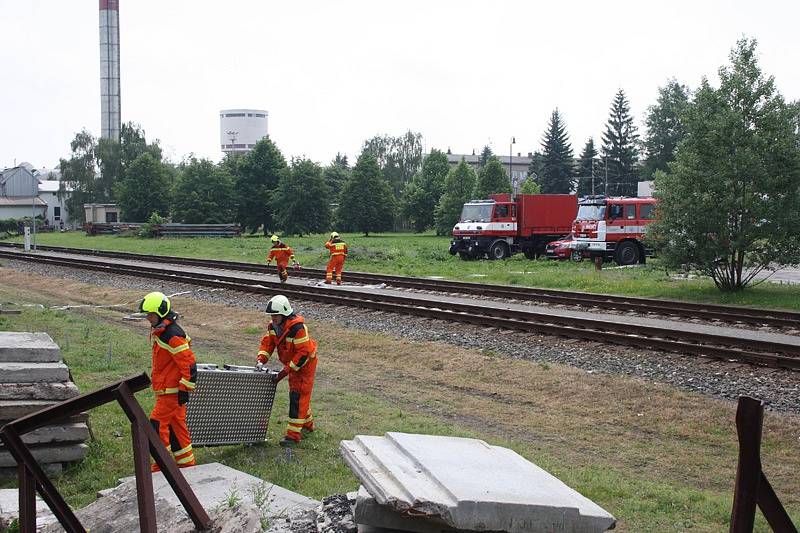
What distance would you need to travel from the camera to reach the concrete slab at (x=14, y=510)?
6316 mm

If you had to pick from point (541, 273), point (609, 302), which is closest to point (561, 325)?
point (609, 302)

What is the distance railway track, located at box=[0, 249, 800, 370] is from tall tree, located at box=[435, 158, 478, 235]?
46.7 metres

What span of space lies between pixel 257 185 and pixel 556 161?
38.2 meters

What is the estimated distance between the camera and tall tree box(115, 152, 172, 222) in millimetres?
80000

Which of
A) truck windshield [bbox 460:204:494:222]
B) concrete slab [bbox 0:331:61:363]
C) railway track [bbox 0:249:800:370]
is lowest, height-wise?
railway track [bbox 0:249:800:370]

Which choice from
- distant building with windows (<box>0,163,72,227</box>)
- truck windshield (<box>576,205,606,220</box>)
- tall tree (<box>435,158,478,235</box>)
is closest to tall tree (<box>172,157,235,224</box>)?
tall tree (<box>435,158,478,235</box>)

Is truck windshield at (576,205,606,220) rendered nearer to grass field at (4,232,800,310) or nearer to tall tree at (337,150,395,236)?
grass field at (4,232,800,310)

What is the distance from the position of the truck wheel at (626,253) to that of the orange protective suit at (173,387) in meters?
29.1

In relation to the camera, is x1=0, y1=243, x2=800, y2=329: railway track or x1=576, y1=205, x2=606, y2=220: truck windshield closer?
x1=0, y1=243, x2=800, y2=329: railway track

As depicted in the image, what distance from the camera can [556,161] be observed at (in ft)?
325

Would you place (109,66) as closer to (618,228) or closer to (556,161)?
(556,161)

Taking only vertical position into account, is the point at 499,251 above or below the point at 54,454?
above

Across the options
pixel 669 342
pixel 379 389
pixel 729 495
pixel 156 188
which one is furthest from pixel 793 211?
pixel 156 188

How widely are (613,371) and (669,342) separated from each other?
5.15 ft
